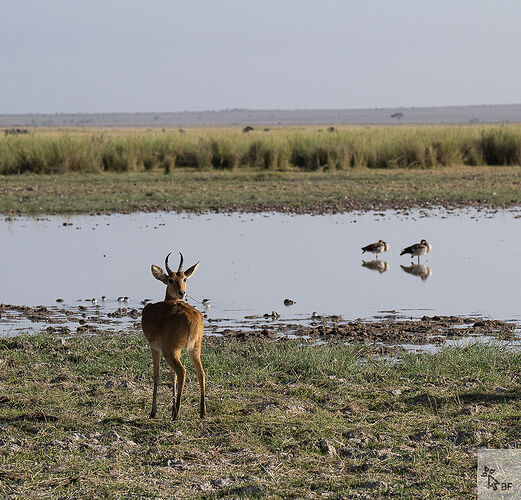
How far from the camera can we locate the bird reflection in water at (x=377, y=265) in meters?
14.0

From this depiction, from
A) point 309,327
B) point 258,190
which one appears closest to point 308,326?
point 309,327

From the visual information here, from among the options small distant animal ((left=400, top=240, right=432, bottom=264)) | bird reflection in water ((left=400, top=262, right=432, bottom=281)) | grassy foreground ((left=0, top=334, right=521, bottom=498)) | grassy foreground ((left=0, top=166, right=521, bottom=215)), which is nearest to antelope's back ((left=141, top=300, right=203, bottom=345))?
grassy foreground ((left=0, top=334, right=521, bottom=498))

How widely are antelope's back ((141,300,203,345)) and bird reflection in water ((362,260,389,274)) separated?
25.0 feet

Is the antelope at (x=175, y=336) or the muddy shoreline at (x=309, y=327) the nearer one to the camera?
the antelope at (x=175, y=336)

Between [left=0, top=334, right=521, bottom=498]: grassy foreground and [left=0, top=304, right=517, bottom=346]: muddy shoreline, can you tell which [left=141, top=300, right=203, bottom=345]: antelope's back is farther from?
[left=0, top=304, right=517, bottom=346]: muddy shoreline

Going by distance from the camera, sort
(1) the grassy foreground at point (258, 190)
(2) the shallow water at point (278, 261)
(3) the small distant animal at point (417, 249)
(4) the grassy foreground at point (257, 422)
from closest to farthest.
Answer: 1. (4) the grassy foreground at point (257, 422)
2. (2) the shallow water at point (278, 261)
3. (3) the small distant animal at point (417, 249)
4. (1) the grassy foreground at point (258, 190)

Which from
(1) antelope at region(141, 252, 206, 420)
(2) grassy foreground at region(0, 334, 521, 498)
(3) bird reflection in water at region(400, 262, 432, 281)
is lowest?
(2) grassy foreground at region(0, 334, 521, 498)

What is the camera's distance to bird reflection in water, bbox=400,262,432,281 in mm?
13316

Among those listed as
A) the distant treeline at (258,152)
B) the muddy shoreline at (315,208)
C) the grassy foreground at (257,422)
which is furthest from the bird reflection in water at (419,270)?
the distant treeline at (258,152)

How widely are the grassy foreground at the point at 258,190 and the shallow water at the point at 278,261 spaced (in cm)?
139

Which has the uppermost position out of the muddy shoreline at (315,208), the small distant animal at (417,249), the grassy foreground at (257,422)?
the muddy shoreline at (315,208)

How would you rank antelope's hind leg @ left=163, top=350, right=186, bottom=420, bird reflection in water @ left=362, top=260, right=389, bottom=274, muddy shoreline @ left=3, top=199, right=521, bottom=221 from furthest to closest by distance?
1. muddy shoreline @ left=3, top=199, right=521, bottom=221
2. bird reflection in water @ left=362, top=260, right=389, bottom=274
3. antelope's hind leg @ left=163, top=350, right=186, bottom=420

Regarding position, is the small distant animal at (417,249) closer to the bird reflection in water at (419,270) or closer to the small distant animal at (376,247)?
the bird reflection in water at (419,270)

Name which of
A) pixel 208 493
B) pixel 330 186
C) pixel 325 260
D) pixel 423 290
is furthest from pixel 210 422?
pixel 330 186
